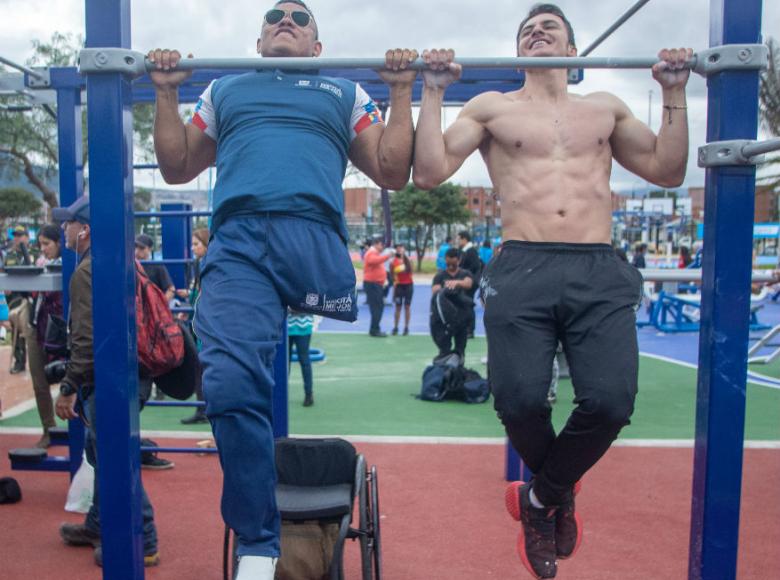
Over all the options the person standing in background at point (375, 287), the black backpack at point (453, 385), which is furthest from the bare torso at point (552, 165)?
the person standing in background at point (375, 287)

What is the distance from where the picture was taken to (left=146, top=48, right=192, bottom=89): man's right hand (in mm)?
2607

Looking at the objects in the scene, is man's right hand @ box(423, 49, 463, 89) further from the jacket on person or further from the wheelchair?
the jacket on person

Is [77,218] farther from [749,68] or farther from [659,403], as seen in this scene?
[659,403]

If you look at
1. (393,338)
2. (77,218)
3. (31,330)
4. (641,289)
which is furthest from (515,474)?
(393,338)

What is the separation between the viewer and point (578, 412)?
8.57 feet

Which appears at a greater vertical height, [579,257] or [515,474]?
[579,257]

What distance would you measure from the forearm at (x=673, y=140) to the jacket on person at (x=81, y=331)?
7.97ft

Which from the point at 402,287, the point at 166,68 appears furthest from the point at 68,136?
the point at 402,287

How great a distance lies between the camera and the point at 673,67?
262 centimetres

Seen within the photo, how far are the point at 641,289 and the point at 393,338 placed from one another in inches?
395

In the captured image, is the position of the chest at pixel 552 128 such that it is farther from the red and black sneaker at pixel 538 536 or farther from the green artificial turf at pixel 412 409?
the green artificial turf at pixel 412 409

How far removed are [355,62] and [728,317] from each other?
4.64ft

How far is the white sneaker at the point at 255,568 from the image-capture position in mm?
2295

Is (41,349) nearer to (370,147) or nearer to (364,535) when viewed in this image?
(364,535)
